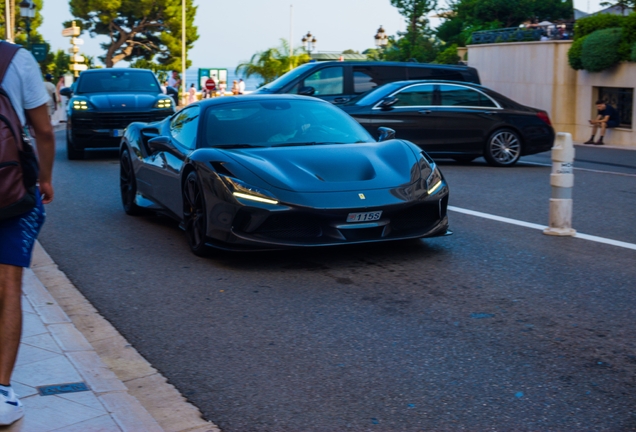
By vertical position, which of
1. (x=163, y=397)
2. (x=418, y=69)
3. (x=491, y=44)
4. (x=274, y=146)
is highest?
(x=491, y=44)

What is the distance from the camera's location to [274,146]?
7664 mm

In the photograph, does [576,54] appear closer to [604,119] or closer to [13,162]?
[604,119]

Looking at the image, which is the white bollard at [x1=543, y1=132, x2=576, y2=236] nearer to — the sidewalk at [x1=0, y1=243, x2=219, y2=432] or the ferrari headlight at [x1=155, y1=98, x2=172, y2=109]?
the sidewalk at [x1=0, y1=243, x2=219, y2=432]

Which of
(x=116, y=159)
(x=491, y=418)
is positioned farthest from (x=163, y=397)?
(x=116, y=159)

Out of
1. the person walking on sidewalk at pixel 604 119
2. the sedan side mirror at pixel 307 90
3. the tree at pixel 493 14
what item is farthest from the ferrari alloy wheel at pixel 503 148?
the tree at pixel 493 14

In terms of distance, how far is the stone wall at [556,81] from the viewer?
2928cm

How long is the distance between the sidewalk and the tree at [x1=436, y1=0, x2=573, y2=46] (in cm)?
3917

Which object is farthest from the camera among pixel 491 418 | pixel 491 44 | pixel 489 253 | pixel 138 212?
pixel 491 44

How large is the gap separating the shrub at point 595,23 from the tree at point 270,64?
77.5 feet

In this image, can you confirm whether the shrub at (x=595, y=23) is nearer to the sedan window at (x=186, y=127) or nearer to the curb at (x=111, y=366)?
the sedan window at (x=186, y=127)

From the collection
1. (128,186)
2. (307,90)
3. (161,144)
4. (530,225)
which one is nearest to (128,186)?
(128,186)

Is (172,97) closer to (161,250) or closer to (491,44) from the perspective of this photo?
(161,250)

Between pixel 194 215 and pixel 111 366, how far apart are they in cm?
278

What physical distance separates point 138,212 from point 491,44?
94.8ft
